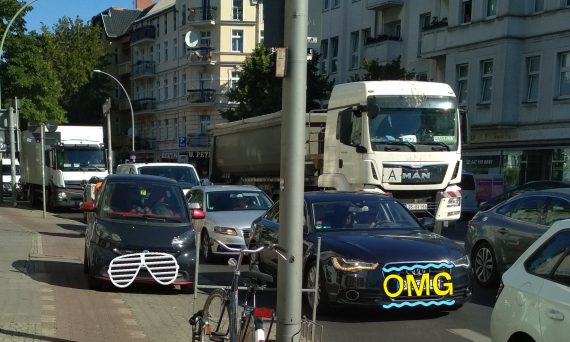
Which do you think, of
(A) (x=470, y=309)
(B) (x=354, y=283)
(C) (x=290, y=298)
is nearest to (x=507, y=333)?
(C) (x=290, y=298)

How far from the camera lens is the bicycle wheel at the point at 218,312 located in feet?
17.5

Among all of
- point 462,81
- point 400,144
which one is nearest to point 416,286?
point 400,144

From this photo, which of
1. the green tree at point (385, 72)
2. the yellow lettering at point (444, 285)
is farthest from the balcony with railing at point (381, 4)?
the yellow lettering at point (444, 285)

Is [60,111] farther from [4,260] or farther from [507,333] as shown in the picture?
[507,333]

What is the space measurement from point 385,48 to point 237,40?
27.6 meters

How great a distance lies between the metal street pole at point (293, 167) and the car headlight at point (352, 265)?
227 cm

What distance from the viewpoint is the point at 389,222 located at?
9.06 m

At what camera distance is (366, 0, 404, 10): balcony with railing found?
130ft

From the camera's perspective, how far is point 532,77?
102ft

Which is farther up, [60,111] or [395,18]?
[395,18]

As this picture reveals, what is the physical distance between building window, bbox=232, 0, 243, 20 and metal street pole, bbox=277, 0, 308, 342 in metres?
60.6

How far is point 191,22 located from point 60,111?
973 inches

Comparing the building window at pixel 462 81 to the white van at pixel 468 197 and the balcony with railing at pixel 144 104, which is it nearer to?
the white van at pixel 468 197

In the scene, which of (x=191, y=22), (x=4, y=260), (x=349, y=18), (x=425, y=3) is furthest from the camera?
(x=191, y=22)
